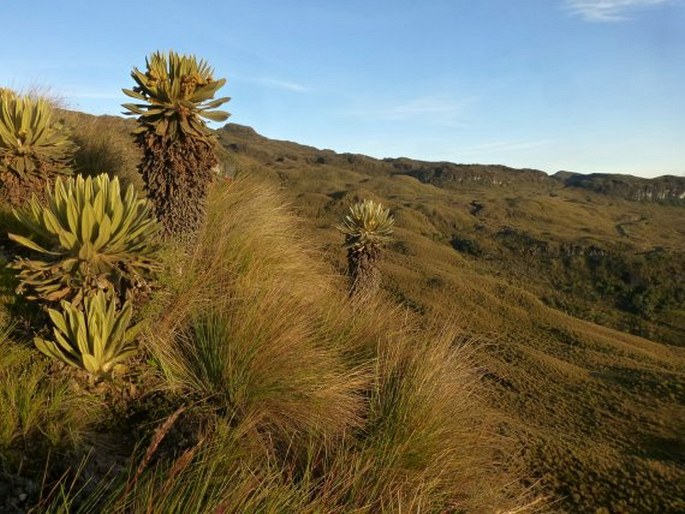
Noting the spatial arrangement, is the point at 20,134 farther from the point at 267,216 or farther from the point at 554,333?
the point at 554,333

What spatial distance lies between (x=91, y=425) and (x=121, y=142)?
895 cm

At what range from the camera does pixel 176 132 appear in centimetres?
565

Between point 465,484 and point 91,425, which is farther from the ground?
point 91,425

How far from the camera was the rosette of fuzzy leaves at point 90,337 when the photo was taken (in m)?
3.29

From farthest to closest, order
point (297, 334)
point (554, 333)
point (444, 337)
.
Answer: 1. point (554, 333)
2. point (444, 337)
3. point (297, 334)

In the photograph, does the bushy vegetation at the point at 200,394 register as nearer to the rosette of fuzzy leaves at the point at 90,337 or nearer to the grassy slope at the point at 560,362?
the rosette of fuzzy leaves at the point at 90,337

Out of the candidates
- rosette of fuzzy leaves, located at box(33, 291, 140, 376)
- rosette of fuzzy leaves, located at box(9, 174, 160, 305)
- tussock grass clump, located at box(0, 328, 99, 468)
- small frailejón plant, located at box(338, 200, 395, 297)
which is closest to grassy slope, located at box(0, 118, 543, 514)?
tussock grass clump, located at box(0, 328, 99, 468)

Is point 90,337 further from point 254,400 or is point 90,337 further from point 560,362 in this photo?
point 560,362

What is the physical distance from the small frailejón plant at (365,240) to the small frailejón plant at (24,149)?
7185mm

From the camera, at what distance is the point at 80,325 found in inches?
129

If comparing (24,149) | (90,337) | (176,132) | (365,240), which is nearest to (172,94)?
(176,132)

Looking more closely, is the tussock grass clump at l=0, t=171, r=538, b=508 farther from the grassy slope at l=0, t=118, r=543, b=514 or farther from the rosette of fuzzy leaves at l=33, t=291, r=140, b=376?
the rosette of fuzzy leaves at l=33, t=291, r=140, b=376

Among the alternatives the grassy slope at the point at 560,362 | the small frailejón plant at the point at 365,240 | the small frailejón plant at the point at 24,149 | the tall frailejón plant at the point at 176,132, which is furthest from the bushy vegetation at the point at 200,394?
the small frailejón plant at the point at 365,240

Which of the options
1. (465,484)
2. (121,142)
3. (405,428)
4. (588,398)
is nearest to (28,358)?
(405,428)
